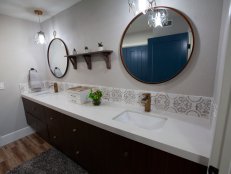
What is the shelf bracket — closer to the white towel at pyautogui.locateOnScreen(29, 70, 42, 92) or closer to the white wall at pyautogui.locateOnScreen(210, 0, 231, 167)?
the white towel at pyautogui.locateOnScreen(29, 70, 42, 92)

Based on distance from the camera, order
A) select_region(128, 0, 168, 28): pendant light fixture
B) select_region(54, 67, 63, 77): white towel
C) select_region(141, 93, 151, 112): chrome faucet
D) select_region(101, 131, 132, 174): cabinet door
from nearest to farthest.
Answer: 1. select_region(101, 131, 132, 174): cabinet door
2. select_region(128, 0, 168, 28): pendant light fixture
3. select_region(141, 93, 151, 112): chrome faucet
4. select_region(54, 67, 63, 77): white towel

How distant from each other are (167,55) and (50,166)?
6.73ft

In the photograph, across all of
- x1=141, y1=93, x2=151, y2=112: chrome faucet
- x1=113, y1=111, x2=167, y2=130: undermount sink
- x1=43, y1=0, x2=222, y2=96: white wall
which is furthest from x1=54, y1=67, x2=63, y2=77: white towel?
x1=141, y1=93, x2=151, y2=112: chrome faucet

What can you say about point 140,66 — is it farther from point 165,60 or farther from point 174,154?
point 174,154

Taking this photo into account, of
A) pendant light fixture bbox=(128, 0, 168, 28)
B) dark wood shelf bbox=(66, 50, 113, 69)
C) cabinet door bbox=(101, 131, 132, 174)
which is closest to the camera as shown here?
cabinet door bbox=(101, 131, 132, 174)

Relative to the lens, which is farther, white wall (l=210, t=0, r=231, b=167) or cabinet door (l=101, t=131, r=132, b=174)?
cabinet door (l=101, t=131, r=132, b=174)

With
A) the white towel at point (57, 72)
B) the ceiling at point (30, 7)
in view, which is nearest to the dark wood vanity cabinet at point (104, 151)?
the white towel at point (57, 72)

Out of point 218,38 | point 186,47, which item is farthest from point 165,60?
point 218,38

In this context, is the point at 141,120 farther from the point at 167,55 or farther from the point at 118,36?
the point at 118,36

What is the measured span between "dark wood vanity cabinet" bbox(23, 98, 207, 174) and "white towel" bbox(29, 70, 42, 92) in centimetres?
67

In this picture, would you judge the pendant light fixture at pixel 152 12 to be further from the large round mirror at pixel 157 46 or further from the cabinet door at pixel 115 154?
the cabinet door at pixel 115 154

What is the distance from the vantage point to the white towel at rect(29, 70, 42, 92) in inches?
99.1

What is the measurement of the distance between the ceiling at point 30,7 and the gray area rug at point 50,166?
2.30 meters

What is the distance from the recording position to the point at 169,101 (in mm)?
1289
